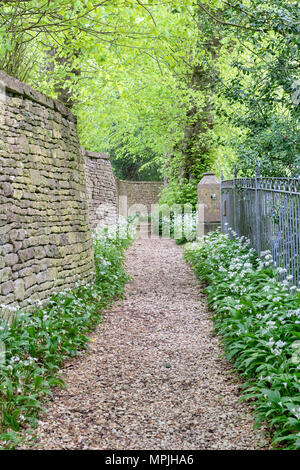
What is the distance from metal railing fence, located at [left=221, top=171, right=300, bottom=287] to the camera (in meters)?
4.95

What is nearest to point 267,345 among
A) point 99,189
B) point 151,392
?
point 151,392

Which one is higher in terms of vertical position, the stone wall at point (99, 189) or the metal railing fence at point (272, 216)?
the stone wall at point (99, 189)

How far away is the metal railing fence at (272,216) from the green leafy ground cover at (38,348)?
8.19 feet

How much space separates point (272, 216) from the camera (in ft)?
18.7

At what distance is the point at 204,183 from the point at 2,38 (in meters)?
8.11

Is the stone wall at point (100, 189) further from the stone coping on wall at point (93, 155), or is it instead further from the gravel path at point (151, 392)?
the gravel path at point (151, 392)

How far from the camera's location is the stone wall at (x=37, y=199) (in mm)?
4684

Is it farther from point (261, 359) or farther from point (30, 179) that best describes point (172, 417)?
point (30, 179)

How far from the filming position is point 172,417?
11.0ft

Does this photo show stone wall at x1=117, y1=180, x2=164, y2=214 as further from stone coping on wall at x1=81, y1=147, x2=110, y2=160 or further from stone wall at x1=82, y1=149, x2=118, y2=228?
stone coping on wall at x1=81, y1=147, x2=110, y2=160

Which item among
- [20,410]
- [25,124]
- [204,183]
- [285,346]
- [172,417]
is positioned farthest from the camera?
[204,183]

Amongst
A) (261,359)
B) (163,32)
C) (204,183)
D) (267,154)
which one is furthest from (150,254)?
(261,359)

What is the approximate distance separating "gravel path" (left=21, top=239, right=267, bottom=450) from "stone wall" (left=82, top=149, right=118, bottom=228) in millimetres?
7116

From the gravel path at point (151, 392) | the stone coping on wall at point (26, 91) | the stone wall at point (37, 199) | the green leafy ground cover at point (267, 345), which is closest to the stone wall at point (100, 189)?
the stone wall at point (37, 199)
